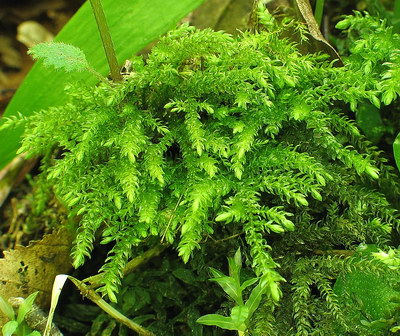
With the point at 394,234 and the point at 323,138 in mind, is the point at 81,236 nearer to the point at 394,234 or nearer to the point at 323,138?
the point at 323,138

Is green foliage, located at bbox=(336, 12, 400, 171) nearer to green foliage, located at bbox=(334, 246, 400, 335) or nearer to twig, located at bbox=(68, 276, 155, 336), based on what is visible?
green foliage, located at bbox=(334, 246, 400, 335)

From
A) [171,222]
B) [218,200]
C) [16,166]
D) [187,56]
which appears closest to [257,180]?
[218,200]

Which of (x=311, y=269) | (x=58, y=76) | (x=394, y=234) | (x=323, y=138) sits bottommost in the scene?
(x=394, y=234)

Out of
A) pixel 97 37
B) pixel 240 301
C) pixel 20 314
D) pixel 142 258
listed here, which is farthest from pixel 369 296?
pixel 97 37

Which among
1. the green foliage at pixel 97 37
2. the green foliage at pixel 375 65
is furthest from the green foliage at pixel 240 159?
the green foliage at pixel 97 37

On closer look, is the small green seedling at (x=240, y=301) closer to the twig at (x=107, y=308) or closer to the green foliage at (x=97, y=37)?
the twig at (x=107, y=308)

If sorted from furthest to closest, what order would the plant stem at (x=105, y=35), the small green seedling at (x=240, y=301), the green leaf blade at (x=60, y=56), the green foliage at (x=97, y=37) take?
the green foliage at (x=97, y=37) < the plant stem at (x=105, y=35) < the green leaf blade at (x=60, y=56) < the small green seedling at (x=240, y=301)
